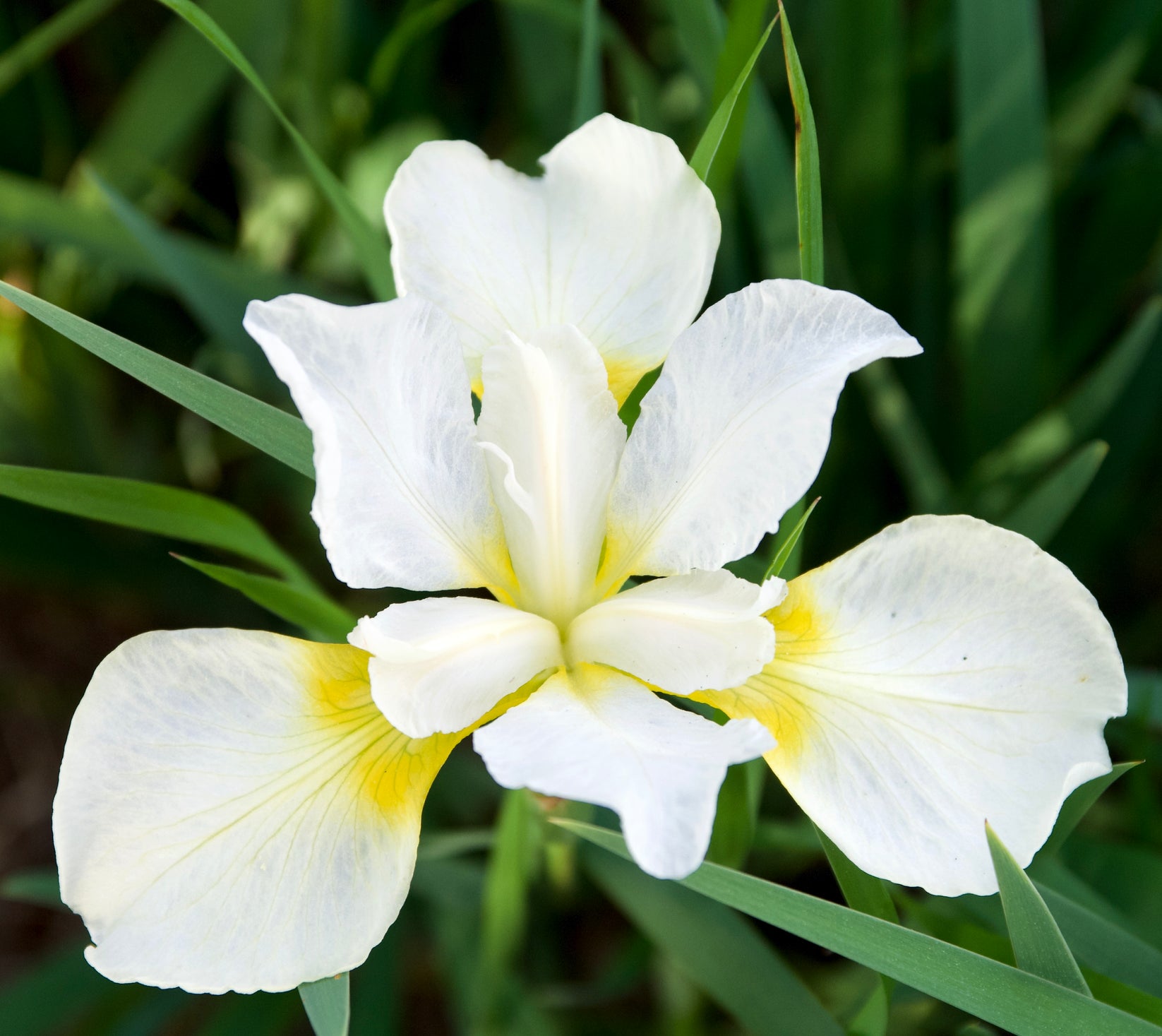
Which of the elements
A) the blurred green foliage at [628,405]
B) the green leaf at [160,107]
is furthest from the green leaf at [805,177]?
the green leaf at [160,107]

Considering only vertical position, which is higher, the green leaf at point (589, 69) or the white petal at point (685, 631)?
the green leaf at point (589, 69)

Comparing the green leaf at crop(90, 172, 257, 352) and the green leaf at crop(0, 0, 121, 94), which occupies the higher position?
the green leaf at crop(0, 0, 121, 94)

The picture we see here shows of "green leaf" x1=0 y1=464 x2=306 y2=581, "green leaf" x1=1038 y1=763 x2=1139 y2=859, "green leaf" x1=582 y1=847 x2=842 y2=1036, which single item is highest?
"green leaf" x1=0 y1=464 x2=306 y2=581

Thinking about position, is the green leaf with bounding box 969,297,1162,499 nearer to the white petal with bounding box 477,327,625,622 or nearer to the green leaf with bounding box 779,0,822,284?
the green leaf with bounding box 779,0,822,284

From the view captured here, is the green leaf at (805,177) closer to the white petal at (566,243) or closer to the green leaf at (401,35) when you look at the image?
Answer: the white petal at (566,243)

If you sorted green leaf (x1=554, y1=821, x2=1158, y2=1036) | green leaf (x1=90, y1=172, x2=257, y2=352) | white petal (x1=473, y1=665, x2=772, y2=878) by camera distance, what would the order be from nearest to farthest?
white petal (x1=473, y1=665, x2=772, y2=878) → green leaf (x1=554, y1=821, x2=1158, y2=1036) → green leaf (x1=90, y1=172, x2=257, y2=352)

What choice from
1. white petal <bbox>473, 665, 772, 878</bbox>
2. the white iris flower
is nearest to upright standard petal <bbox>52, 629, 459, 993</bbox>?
the white iris flower

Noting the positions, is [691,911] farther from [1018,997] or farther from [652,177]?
[652,177]

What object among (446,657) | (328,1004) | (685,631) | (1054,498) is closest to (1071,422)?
(1054,498)
